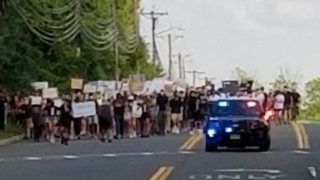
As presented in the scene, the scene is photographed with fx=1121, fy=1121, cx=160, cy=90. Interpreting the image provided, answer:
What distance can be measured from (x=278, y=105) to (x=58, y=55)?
1893cm

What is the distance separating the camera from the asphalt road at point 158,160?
2348 centimetres

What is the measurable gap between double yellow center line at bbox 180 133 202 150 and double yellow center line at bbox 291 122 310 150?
3292mm

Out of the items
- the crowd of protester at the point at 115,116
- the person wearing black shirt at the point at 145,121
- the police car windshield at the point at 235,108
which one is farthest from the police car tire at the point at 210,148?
the person wearing black shirt at the point at 145,121

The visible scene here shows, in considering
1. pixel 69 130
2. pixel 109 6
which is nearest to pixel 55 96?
pixel 69 130

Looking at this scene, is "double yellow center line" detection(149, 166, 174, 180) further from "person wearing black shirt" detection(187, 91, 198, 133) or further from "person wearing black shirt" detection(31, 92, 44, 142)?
"person wearing black shirt" detection(187, 91, 198, 133)

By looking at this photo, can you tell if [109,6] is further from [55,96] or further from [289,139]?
[289,139]

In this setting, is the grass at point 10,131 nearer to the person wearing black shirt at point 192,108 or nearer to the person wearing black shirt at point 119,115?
the person wearing black shirt at point 119,115

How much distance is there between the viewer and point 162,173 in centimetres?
2364

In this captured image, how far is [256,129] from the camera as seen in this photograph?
3134 centimetres

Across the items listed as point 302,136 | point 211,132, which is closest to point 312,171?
point 211,132

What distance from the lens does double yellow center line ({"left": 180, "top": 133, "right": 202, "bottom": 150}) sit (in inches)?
1320

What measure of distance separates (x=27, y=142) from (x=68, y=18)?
23545 millimetres

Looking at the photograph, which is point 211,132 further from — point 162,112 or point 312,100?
point 312,100

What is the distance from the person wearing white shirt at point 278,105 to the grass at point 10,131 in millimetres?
11039
